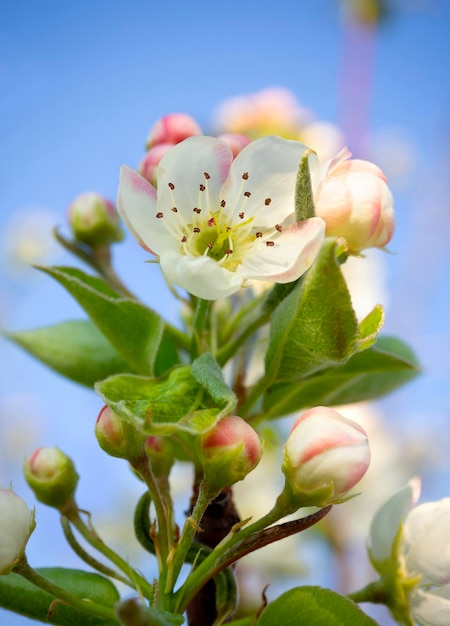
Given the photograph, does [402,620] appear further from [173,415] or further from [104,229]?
[104,229]

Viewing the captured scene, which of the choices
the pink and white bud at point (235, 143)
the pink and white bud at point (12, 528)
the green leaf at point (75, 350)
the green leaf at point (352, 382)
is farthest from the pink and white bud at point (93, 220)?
the pink and white bud at point (12, 528)

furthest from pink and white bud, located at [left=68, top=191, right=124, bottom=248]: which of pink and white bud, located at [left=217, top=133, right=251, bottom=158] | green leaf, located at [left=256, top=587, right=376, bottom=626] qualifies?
green leaf, located at [left=256, top=587, right=376, bottom=626]

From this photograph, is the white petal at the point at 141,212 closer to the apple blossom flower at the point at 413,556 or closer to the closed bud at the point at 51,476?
the closed bud at the point at 51,476

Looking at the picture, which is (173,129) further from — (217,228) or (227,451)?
(227,451)

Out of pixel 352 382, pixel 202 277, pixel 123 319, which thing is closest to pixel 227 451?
pixel 202 277

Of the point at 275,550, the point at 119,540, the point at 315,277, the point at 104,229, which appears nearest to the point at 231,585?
the point at 315,277
